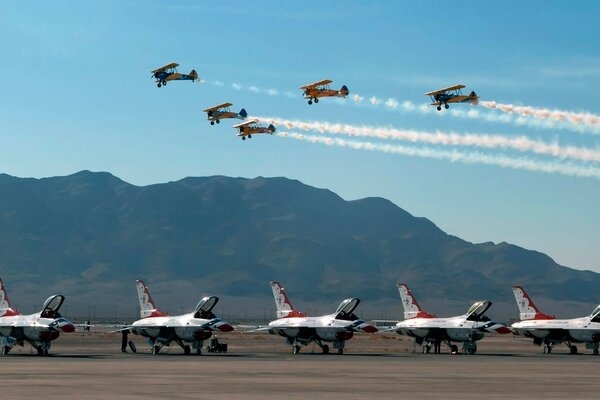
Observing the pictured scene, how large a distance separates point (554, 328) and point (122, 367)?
142 feet

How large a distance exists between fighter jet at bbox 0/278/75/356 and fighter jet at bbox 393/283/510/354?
2870 cm

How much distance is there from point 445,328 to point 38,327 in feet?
103

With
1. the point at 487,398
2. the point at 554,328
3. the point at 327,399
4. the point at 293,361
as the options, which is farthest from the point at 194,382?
the point at 554,328

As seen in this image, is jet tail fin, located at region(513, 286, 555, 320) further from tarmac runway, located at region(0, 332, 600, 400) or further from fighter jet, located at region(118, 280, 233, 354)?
fighter jet, located at region(118, 280, 233, 354)

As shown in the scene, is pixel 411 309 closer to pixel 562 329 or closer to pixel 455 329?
pixel 455 329

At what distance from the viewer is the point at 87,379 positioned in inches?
1907

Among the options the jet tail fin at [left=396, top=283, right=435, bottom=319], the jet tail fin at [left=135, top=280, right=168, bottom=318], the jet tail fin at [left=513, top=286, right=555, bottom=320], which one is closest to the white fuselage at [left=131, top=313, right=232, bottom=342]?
the jet tail fin at [left=135, top=280, right=168, bottom=318]

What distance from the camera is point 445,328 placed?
8669 centimetres

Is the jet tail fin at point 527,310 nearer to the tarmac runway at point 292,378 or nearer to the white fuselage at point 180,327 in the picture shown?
the tarmac runway at point 292,378

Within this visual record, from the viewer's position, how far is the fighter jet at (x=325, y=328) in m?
83.8

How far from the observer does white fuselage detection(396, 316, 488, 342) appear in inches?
3349

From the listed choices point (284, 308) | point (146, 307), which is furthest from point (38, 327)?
point (284, 308)

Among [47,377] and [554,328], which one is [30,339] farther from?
[554,328]

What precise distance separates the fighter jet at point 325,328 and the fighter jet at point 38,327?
60.0ft
